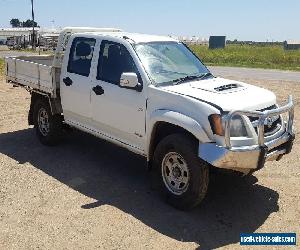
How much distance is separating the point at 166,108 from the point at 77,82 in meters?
1.96

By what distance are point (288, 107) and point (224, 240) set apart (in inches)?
72.0

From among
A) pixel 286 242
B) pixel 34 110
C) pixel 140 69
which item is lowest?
pixel 286 242

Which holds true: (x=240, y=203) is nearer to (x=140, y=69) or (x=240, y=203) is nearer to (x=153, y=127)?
(x=153, y=127)

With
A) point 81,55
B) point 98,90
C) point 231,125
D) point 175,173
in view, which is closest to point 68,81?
→ point 81,55

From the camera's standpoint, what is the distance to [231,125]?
424 centimetres

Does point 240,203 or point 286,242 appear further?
point 240,203

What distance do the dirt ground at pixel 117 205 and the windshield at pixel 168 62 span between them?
5.15 feet

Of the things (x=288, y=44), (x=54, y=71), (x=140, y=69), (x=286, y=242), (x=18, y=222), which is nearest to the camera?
(x=286, y=242)

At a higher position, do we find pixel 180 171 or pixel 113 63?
pixel 113 63

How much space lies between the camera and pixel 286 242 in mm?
4086

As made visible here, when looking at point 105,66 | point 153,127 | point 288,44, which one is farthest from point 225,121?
point 288,44

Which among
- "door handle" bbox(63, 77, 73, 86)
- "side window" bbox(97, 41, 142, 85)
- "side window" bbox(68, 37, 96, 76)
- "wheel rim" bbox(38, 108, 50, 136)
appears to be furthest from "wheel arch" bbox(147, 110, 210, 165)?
"wheel rim" bbox(38, 108, 50, 136)

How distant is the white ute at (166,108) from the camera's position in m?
4.23

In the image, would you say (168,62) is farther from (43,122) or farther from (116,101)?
(43,122)
